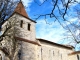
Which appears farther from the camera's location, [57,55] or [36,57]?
[57,55]

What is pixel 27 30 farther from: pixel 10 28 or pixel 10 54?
pixel 10 28

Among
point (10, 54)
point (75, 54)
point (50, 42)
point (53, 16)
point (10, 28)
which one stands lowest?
point (75, 54)

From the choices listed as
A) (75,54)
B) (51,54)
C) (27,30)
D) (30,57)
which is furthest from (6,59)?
(75,54)

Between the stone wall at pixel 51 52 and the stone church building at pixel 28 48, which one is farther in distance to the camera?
the stone wall at pixel 51 52

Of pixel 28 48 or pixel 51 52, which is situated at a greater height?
pixel 28 48

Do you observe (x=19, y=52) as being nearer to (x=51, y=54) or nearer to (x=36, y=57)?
(x=36, y=57)

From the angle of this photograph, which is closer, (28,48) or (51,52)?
(28,48)

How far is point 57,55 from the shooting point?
3005 centimetres

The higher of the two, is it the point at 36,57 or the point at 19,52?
the point at 19,52

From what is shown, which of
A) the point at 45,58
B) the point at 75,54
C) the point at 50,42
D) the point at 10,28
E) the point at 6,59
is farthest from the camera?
the point at 75,54

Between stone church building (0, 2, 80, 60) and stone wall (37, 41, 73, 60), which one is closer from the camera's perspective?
stone church building (0, 2, 80, 60)

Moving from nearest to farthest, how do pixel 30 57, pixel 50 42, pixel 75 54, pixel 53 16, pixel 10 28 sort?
pixel 53 16
pixel 10 28
pixel 30 57
pixel 50 42
pixel 75 54

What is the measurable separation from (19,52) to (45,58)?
5.49 metres

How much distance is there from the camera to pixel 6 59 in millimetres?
22969
